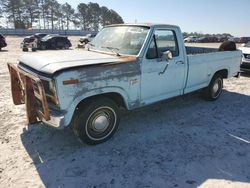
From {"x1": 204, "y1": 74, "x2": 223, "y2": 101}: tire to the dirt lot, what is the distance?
1.04 meters

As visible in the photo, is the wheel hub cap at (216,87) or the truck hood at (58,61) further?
the wheel hub cap at (216,87)

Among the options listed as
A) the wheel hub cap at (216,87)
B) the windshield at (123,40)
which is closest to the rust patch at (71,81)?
the windshield at (123,40)

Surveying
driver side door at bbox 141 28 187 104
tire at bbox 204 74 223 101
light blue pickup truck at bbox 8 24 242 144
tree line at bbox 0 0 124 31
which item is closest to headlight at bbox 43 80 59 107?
light blue pickup truck at bbox 8 24 242 144

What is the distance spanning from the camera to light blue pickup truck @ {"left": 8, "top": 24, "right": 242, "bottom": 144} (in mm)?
3764

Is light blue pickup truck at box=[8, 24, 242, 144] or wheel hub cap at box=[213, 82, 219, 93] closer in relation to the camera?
light blue pickup truck at box=[8, 24, 242, 144]

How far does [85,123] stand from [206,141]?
2.28 meters

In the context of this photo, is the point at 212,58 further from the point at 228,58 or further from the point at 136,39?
the point at 136,39

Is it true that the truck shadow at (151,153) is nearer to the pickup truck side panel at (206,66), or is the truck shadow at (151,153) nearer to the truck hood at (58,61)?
the pickup truck side panel at (206,66)

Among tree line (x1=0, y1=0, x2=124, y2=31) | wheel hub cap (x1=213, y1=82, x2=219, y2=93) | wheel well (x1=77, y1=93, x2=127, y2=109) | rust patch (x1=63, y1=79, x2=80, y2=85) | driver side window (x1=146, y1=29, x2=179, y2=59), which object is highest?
tree line (x1=0, y1=0, x2=124, y2=31)

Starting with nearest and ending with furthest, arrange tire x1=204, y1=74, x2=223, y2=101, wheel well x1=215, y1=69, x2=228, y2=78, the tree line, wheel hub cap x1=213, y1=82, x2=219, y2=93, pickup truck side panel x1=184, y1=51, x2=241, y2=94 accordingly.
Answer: pickup truck side panel x1=184, y1=51, x2=241, y2=94 → tire x1=204, y1=74, x2=223, y2=101 → wheel hub cap x1=213, y1=82, x2=219, y2=93 → wheel well x1=215, y1=69, x2=228, y2=78 → the tree line

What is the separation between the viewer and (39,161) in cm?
394

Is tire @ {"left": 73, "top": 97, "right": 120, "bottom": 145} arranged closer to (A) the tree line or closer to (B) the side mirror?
(B) the side mirror

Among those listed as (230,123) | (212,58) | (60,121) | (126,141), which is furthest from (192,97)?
(60,121)

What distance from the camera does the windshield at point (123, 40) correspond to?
4.82m
